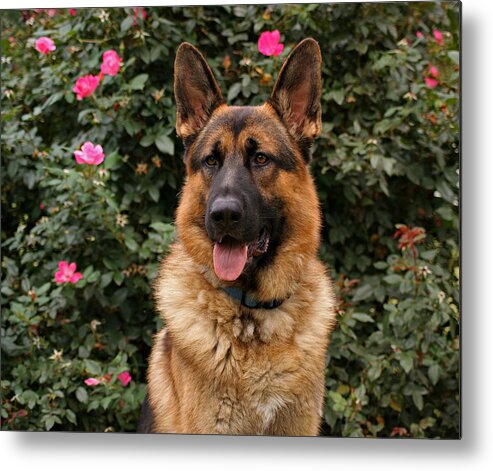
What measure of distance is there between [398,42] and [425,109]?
28 centimetres

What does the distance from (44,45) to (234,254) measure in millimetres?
1199

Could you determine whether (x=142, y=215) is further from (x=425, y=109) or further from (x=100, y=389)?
(x=425, y=109)

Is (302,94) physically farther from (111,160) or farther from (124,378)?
(124,378)

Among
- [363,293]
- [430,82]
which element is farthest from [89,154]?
[430,82]

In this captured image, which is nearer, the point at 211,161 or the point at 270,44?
the point at 211,161

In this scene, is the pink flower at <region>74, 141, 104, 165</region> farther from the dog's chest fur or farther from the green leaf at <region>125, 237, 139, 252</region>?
the dog's chest fur

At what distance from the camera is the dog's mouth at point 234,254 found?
2488 mm

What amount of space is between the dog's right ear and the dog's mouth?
402mm

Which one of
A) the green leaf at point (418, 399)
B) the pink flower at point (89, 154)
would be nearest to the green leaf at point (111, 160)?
the pink flower at point (89, 154)

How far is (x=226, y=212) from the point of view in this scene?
2355mm

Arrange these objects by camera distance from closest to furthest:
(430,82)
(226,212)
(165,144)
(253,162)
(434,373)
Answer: (226,212) → (253,162) → (434,373) → (430,82) → (165,144)

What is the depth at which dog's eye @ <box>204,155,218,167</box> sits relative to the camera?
2508 mm

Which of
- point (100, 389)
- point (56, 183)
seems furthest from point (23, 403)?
point (56, 183)

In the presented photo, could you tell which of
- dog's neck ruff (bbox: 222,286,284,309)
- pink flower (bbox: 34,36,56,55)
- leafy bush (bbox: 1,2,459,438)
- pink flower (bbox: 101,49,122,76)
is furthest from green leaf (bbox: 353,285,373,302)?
pink flower (bbox: 34,36,56,55)
